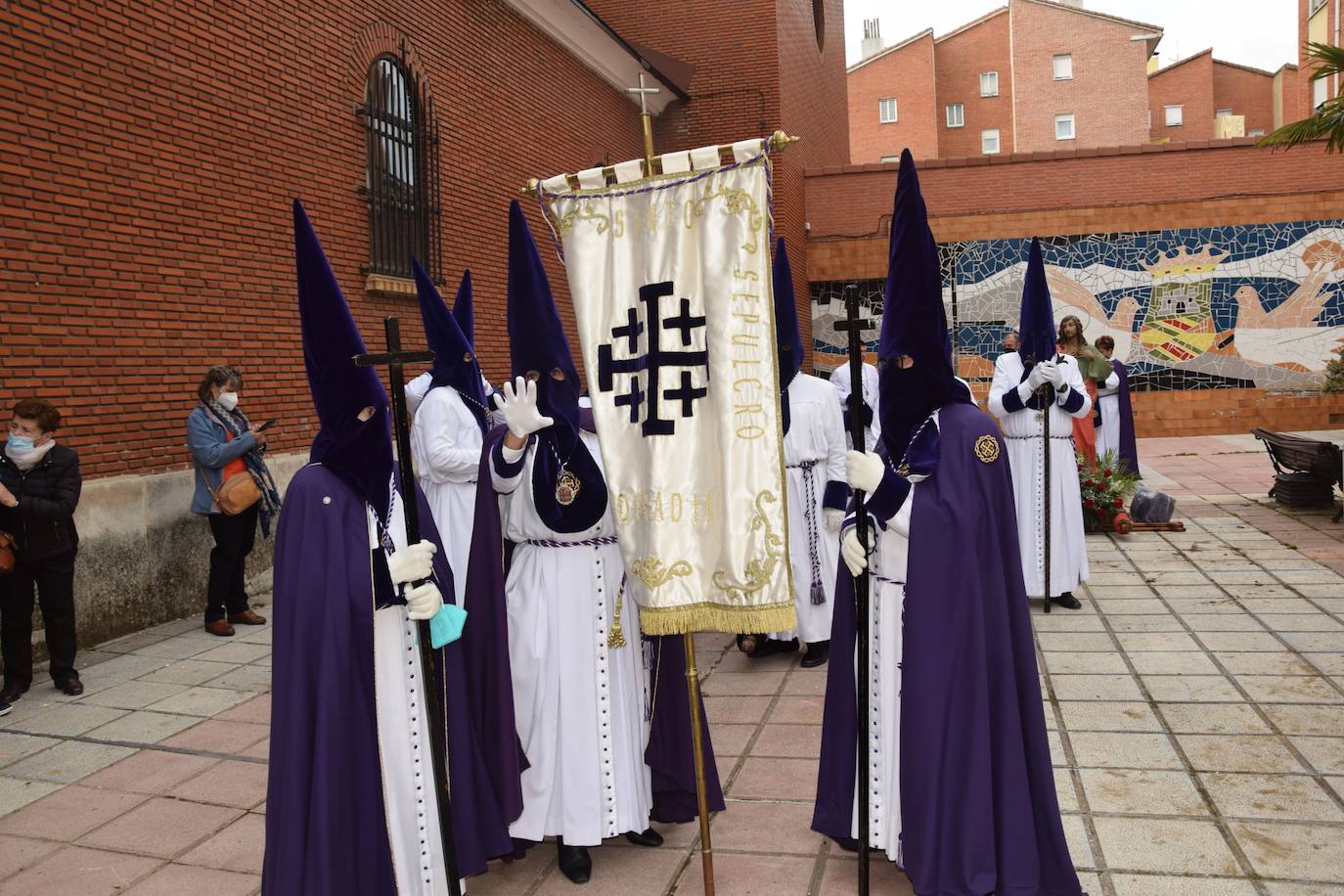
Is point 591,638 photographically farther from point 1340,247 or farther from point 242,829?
point 1340,247

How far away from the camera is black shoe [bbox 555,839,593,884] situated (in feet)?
12.3

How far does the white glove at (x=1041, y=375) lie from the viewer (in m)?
7.23

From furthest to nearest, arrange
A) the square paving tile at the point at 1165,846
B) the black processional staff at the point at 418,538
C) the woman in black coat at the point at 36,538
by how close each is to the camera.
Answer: the woman in black coat at the point at 36,538 < the square paving tile at the point at 1165,846 < the black processional staff at the point at 418,538

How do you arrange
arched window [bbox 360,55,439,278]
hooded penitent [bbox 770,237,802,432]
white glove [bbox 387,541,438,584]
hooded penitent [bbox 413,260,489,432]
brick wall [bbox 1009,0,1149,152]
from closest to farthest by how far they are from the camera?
white glove [bbox 387,541,438,584]
hooded penitent [bbox 770,237,802,432]
hooded penitent [bbox 413,260,489,432]
arched window [bbox 360,55,439,278]
brick wall [bbox 1009,0,1149,152]

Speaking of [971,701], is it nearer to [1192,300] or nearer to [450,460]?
[450,460]

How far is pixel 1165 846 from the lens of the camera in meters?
3.79

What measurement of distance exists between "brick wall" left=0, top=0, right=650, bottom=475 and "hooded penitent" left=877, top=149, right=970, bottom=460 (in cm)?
591

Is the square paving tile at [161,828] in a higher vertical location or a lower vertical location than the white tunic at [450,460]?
lower

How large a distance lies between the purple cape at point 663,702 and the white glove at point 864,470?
39.1 inches

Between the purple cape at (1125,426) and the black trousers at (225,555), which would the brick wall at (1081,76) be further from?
the black trousers at (225,555)

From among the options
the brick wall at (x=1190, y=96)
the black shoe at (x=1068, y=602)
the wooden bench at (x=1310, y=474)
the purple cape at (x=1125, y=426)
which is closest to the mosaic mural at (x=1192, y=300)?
the purple cape at (x=1125, y=426)

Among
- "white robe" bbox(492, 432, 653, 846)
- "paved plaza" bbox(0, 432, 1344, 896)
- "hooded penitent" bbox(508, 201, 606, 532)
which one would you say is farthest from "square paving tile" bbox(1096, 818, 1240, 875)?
"hooded penitent" bbox(508, 201, 606, 532)

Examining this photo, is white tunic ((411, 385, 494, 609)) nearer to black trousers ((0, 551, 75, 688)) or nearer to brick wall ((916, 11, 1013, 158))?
black trousers ((0, 551, 75, 688))

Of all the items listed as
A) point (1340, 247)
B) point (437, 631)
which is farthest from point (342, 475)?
point (1340, 247)
